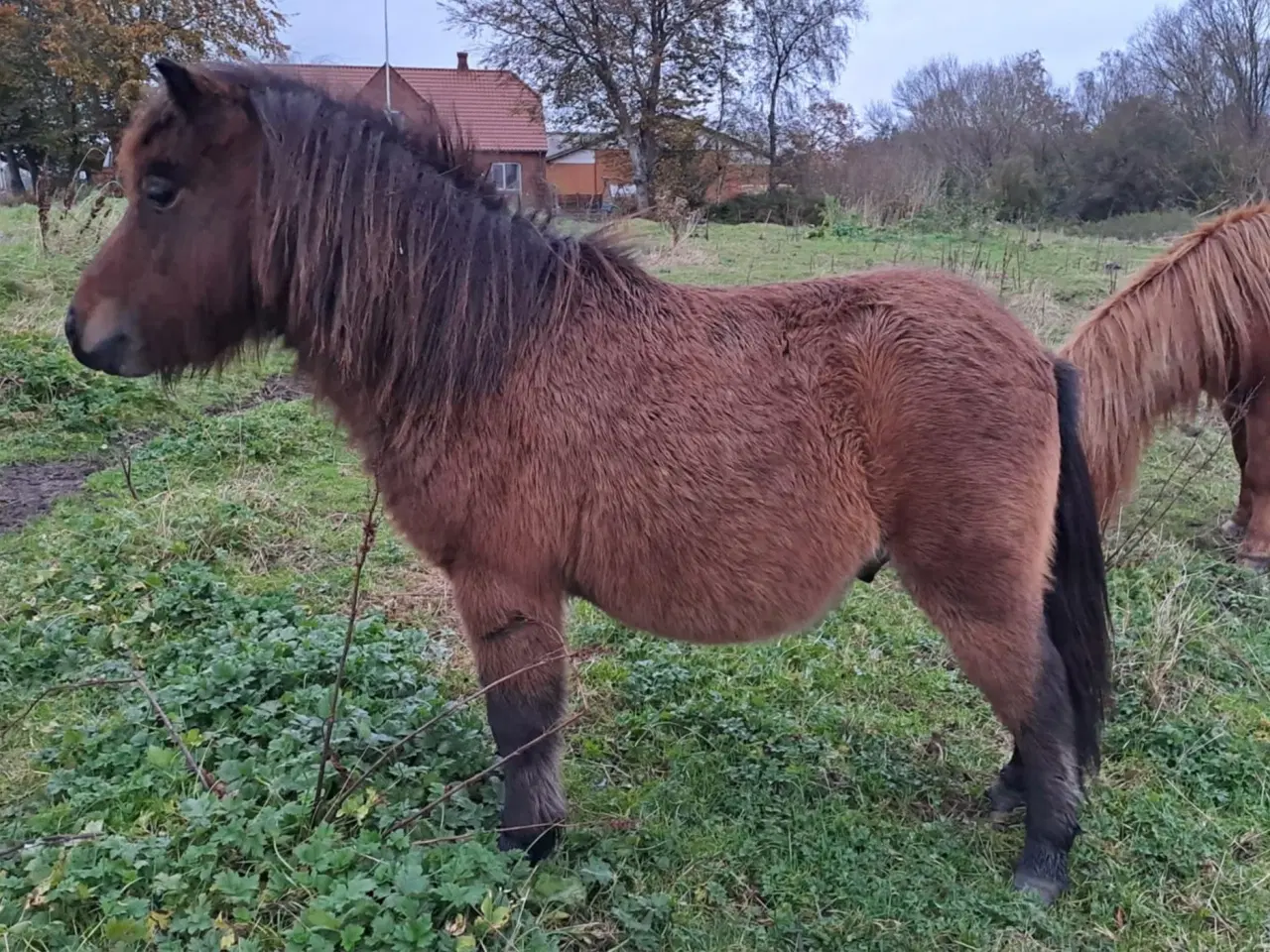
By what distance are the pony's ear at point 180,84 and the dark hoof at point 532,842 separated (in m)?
2.14

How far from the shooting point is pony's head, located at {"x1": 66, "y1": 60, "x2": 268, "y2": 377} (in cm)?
222

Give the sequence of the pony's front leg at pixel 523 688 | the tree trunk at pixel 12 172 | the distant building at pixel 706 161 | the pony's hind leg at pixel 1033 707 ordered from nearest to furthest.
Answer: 1. the pony's front leg at pixel 523 688
2. the pony's hind leg at pixel 1033 707
3. the tree trunk at pixel 12 172
4. the distant building at pixel 706 161

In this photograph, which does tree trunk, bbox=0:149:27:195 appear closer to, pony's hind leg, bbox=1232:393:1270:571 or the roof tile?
the roof tile

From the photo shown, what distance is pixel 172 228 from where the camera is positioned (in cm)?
224

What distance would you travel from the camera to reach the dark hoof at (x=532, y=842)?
2.49 m

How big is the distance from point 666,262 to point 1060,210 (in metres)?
16.0

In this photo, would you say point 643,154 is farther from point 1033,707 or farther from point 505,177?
point 1033,707

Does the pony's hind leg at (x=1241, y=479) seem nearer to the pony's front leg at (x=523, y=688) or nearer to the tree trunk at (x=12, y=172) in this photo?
the pony's front leg at (x=523, y=688)

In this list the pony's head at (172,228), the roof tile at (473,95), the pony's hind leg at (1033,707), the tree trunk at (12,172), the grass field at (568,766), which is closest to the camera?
the grass field at (568,766)

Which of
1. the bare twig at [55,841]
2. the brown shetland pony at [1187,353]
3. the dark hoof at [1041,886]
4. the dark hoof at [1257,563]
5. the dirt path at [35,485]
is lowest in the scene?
the dark hoof at [1041,886]

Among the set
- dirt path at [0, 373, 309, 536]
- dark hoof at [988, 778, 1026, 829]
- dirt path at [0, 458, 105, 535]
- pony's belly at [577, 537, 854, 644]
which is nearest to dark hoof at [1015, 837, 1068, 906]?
dark hoof at [988, 778, 1026, 829]

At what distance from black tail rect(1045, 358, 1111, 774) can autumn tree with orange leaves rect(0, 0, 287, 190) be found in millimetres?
19509

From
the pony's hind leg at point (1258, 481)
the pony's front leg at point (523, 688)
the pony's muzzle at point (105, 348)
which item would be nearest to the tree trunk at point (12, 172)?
the pony's muzzle at point (105, 348)

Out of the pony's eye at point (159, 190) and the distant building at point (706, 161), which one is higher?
the distant building at point (706, 161)
